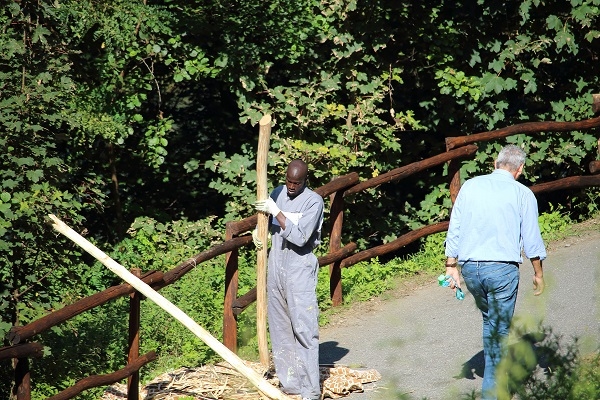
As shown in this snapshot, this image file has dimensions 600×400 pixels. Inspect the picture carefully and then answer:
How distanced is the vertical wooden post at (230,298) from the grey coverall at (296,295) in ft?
3.77

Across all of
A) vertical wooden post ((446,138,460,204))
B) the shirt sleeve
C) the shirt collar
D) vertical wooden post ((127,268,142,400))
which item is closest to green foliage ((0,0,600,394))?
vertical wooden post ((446,138,460,204))

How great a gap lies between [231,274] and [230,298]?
20 cm

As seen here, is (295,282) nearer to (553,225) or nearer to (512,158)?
(512,158)

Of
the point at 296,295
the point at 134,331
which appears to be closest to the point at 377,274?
the point at 296,295

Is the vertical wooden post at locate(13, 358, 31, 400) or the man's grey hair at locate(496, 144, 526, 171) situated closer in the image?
the vertical wooden post at locate(13, 358, 31, 400)

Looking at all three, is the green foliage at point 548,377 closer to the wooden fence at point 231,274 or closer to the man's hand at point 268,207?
the man's hand at point 268,207

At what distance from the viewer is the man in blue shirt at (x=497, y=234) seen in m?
6.64

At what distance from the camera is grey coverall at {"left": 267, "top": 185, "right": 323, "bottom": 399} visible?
283 inches

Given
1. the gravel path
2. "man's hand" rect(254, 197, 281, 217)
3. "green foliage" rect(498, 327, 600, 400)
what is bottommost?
the gravel path

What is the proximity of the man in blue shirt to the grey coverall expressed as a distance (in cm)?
110

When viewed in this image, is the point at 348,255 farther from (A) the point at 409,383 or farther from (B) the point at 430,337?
(A) the point at 409,383

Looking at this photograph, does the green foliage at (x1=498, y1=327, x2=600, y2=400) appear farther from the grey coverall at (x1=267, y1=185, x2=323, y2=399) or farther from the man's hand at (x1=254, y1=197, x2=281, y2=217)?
the man's hand at (x1=254, y1=197, x2=281, y2=217)

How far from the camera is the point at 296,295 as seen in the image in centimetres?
725

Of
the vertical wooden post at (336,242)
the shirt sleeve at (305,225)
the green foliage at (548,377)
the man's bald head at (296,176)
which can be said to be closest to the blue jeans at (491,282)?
the green foliage at (548,377)
